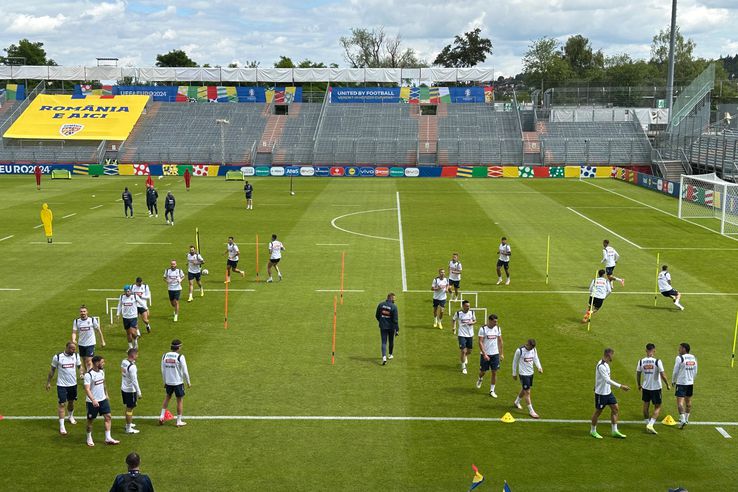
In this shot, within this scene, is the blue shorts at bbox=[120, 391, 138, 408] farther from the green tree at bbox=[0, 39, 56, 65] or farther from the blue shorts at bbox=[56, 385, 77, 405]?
the green tree at bbox=[0, 39, 56, 65]

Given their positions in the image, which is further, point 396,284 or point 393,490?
point 396,284

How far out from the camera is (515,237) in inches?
1540

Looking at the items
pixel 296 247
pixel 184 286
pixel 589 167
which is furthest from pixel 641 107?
pixel 184 286

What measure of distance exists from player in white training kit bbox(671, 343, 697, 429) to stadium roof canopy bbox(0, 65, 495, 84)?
3555 inches

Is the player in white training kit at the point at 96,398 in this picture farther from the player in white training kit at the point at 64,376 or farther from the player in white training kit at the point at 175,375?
the player in white training kit at the point at 175,375

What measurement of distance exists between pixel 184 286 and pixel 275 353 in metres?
8.86

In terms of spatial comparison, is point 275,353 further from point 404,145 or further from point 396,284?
point 404,145

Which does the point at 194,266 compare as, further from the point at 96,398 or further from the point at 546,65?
the point at 546,65

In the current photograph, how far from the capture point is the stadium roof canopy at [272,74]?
336ft

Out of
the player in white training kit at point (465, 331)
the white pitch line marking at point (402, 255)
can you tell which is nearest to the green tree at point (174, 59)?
the white pitch line marking at point (402, 255)

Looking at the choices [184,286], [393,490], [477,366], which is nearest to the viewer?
[393,490]

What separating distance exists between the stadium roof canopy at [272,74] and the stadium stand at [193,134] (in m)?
8.10

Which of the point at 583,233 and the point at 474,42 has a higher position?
the point at 474,42

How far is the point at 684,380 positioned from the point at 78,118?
88.1 metres
